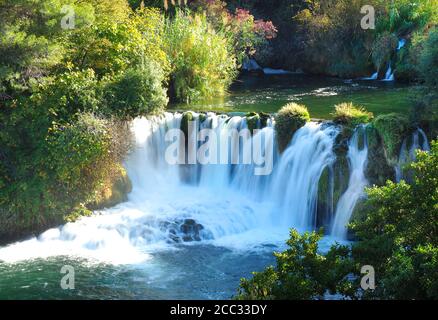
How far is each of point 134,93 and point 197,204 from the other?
3639 mm

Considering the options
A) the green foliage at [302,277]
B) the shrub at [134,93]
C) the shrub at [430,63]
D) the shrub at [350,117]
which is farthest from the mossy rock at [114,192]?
the shrub at [430,63]

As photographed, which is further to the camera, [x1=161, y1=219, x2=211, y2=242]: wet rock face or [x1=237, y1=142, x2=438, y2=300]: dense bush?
[x1=161, y1=219, x2=211, y2=242]: wet rock face

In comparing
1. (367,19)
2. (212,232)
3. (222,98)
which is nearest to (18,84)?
(212,232)

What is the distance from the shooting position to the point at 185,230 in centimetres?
1655

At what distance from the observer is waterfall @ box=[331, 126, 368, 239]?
16.3 metres

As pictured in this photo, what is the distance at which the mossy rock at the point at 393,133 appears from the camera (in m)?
16.1

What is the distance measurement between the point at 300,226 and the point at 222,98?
9.63 meters

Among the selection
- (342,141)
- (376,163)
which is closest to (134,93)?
(342,141)

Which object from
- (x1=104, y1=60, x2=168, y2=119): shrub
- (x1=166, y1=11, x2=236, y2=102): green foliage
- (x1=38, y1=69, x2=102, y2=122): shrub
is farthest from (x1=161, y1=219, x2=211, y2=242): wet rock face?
(x1=166, y1=11, x2=236, y2=102): green foliage

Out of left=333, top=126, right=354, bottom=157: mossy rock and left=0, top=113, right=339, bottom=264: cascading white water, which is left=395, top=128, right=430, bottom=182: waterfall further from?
left=0, top=113, right=339, bottom=264: cascading white water

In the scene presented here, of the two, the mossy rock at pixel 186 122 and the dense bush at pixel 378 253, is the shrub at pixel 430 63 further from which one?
the mossy rock at pixel 186 122

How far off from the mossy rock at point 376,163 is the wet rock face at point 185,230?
4.47 metres

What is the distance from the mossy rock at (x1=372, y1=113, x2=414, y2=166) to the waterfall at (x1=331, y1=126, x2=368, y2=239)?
628mm
